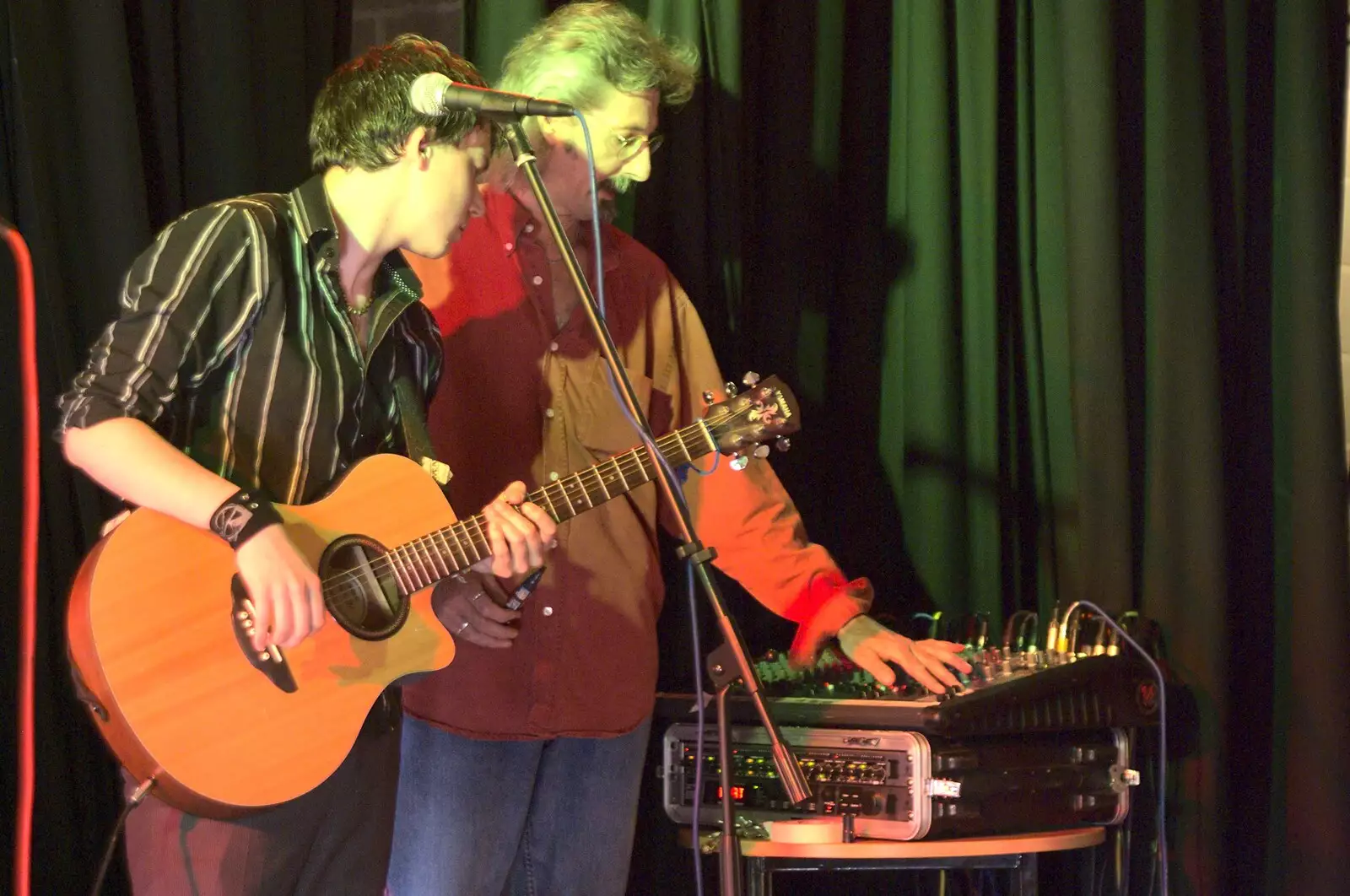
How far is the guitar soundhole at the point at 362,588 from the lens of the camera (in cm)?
174

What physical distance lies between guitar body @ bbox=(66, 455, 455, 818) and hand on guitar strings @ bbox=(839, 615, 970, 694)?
0.72 meters

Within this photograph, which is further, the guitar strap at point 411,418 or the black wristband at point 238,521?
Result: the guitar strap at point 411,418

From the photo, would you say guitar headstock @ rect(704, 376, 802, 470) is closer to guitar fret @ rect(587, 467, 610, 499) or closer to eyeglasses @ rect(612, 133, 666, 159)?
guitar fret @ rect(587, 467, 610, 499)

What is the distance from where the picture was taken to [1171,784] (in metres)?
2.57

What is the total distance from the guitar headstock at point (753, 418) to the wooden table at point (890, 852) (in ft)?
1.87

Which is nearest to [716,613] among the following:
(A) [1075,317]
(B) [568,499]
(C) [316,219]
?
(B) [568,499]

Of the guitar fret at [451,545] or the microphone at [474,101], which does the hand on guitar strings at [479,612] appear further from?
the microphone at [474,101]

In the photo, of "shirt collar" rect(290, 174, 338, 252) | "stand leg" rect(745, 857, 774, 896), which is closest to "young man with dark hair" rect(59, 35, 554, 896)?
"shirt collar" rect(290, 174, 338, 252)

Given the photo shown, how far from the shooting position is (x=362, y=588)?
177cm

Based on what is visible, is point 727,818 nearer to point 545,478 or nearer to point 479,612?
point 479,612

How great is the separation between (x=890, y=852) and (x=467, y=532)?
2.56ft

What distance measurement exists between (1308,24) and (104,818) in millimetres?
2520

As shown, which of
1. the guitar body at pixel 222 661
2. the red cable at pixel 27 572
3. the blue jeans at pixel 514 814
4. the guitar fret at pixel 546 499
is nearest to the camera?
the red cable at pixel 27 572

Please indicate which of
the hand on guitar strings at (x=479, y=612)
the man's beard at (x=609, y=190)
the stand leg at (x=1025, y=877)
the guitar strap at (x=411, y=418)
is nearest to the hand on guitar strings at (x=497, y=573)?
the hand on guitar strings at (x=479, y=612)
